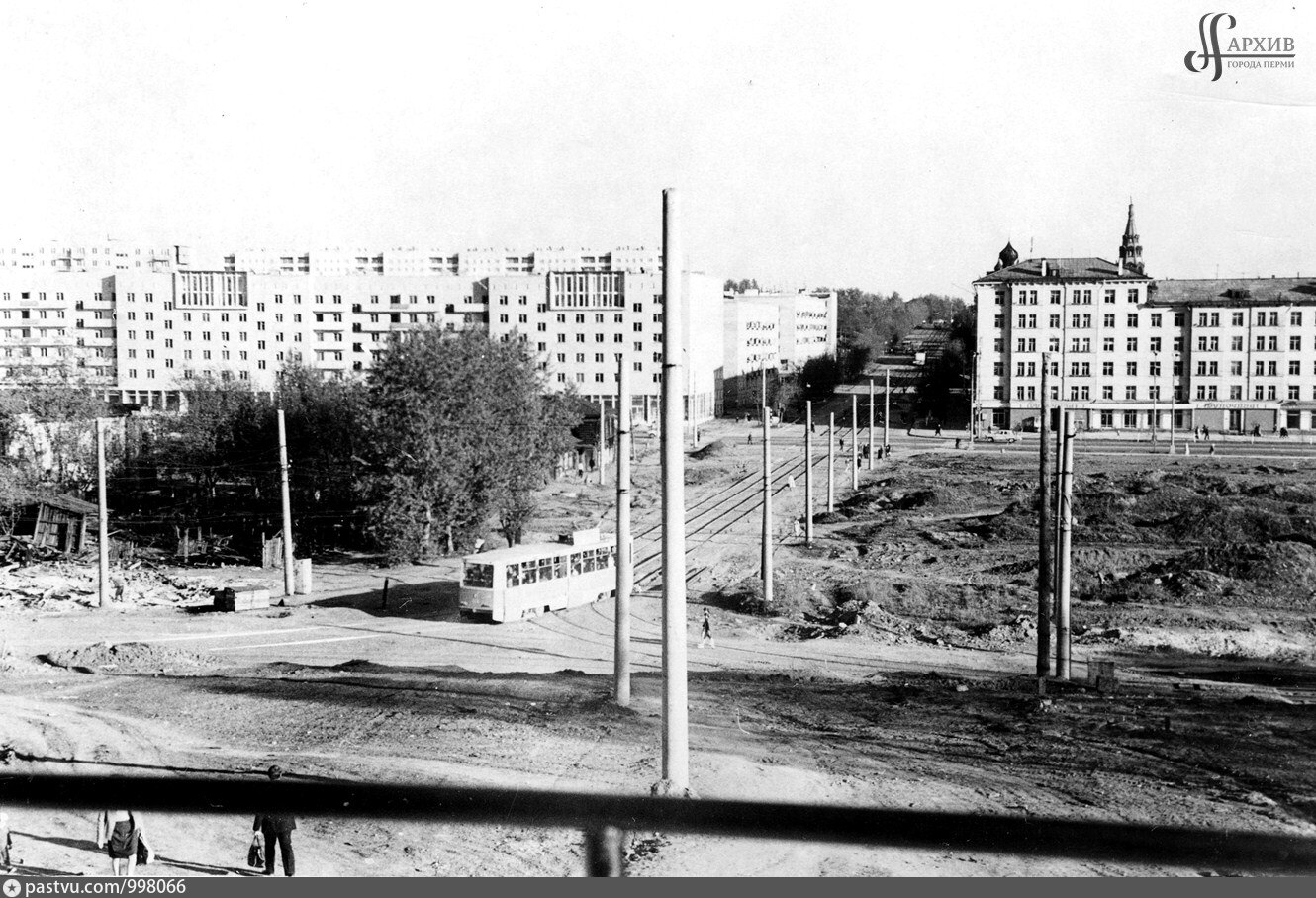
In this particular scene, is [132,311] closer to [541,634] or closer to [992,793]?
[541,634]

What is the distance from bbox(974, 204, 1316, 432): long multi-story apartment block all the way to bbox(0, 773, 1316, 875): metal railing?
3673 cm

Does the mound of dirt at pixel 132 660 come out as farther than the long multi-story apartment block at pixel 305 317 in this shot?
No

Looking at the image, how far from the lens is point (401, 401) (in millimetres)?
33000

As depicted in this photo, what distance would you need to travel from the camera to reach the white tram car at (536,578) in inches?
958

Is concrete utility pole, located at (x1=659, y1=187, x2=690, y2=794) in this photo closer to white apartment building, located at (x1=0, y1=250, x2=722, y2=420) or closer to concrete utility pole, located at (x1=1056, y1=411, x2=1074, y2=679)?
concrete utility pole, located at (x1=1056, y1=411, x2=1074, y2=679)

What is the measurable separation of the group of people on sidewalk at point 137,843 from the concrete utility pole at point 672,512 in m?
3.33

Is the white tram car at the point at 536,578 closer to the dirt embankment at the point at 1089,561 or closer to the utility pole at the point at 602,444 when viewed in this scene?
the dirt embankment at the point at 1089,561

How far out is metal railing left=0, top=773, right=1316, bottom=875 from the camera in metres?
5.17

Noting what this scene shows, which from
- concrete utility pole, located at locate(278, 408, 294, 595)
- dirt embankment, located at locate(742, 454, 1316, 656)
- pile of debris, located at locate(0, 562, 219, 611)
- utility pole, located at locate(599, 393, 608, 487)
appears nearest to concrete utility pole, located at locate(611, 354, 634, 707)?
dirt embankment, located at locate(742, 454, 1316, 656)

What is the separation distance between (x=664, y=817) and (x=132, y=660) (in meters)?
17.8

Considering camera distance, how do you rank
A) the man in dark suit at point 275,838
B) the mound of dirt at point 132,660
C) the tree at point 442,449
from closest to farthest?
the man in dark suit at point 275,838
the mound of dirt at point 132,660
the tree at point 442,449

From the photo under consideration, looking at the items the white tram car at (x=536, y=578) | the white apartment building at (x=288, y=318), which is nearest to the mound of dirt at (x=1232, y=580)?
the white tram car at (x=536, y=578)

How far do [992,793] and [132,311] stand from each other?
78108 mm
